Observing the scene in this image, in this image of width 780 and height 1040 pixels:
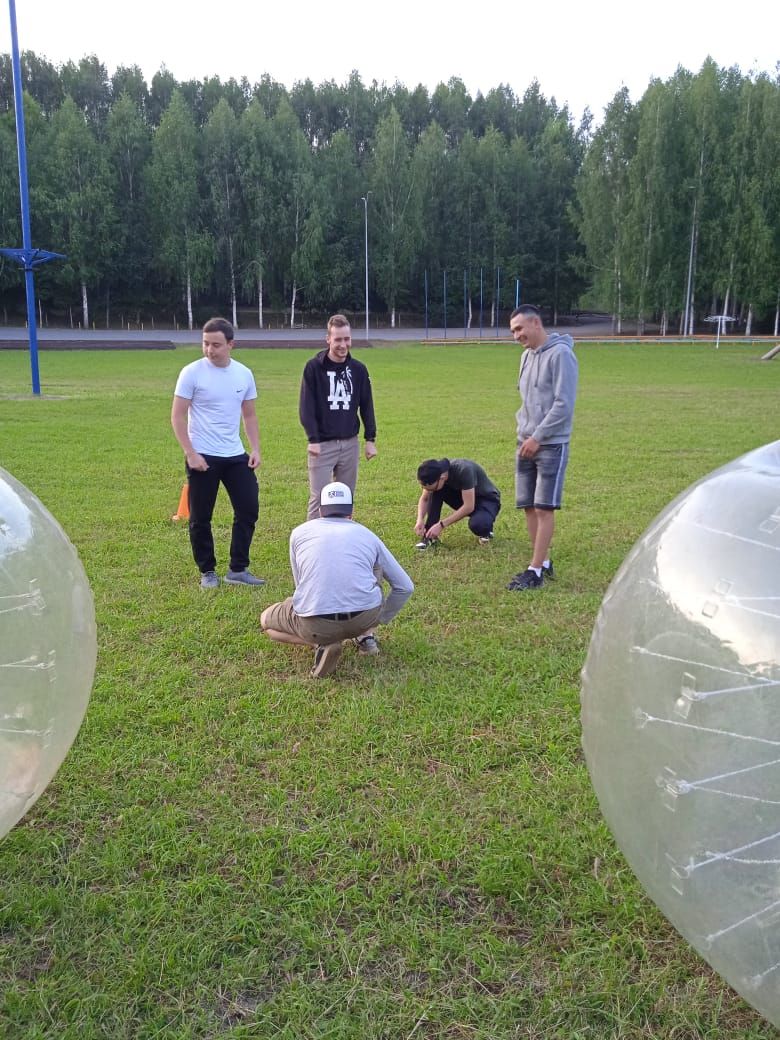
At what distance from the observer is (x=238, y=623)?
5.30 m

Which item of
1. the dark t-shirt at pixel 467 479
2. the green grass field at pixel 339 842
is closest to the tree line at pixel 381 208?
the dark t-shirt at pixel 467 479

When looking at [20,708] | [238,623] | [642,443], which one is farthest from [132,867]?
[642,443]

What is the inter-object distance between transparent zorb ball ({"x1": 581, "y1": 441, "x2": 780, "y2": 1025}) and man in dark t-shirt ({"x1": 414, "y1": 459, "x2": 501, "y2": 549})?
485cm

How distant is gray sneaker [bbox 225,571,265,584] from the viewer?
609 centimetres

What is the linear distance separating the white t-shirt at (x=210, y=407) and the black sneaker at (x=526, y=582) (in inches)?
87.4

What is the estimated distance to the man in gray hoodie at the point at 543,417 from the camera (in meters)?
5.80

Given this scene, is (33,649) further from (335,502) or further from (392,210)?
(392,210)

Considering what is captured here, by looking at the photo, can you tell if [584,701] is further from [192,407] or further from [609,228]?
[609,228]

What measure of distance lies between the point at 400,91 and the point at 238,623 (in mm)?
69427

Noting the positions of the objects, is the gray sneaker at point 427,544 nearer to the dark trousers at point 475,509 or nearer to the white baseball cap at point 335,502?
the dark trousers at point 475,509

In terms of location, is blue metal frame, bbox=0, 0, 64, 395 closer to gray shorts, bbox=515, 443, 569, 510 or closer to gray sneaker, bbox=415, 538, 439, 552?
gray sneaker, bbox=415, 538, 439, 552

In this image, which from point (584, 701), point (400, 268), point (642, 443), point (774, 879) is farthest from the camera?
point (400, 268)

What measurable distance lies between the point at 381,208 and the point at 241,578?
178 feet

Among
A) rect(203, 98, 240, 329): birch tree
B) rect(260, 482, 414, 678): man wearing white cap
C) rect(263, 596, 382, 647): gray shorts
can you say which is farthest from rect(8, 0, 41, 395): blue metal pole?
rect(203, 98, 240, 329): birch tree
